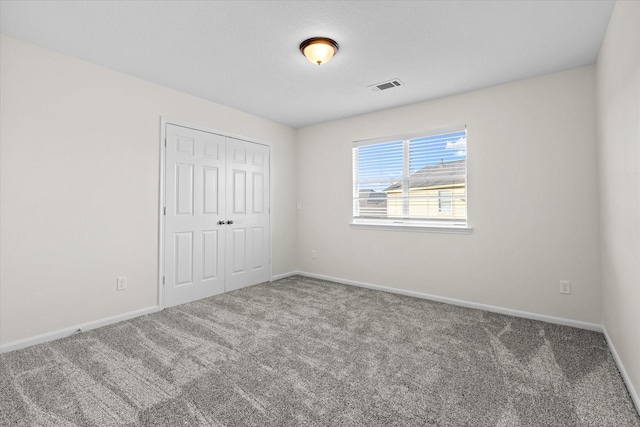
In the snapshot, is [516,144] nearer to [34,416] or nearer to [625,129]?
[625,129]

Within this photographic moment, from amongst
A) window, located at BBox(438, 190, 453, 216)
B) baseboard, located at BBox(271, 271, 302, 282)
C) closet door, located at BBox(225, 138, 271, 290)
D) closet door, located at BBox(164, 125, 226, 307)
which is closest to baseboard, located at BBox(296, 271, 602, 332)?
baseboard, located at BBox(271, 271, 302, 282)

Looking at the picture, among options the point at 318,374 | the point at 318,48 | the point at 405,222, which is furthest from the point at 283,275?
the point at 318,48

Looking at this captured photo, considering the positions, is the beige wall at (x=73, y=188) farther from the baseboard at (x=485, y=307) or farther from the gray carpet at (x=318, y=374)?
the baseboard at (x=485, y=307)

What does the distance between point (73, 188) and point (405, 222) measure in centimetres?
364

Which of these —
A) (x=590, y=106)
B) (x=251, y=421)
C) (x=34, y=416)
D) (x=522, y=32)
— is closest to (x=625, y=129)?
(x=522, y=32)

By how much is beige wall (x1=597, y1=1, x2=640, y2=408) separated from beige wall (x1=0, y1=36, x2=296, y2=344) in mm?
3863

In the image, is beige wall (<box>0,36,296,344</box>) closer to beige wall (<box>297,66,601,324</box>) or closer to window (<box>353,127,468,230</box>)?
window (<box>353,127,468,230</box>)

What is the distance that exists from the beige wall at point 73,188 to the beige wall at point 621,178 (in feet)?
12.7

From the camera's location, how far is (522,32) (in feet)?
7.62

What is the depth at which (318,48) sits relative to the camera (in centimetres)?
244

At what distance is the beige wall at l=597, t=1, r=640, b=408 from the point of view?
170cm

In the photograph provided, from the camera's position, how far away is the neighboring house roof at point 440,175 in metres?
3.64

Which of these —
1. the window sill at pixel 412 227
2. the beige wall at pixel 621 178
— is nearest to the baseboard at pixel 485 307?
the beige wall at pixel 621 178

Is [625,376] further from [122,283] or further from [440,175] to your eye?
[122,283]
